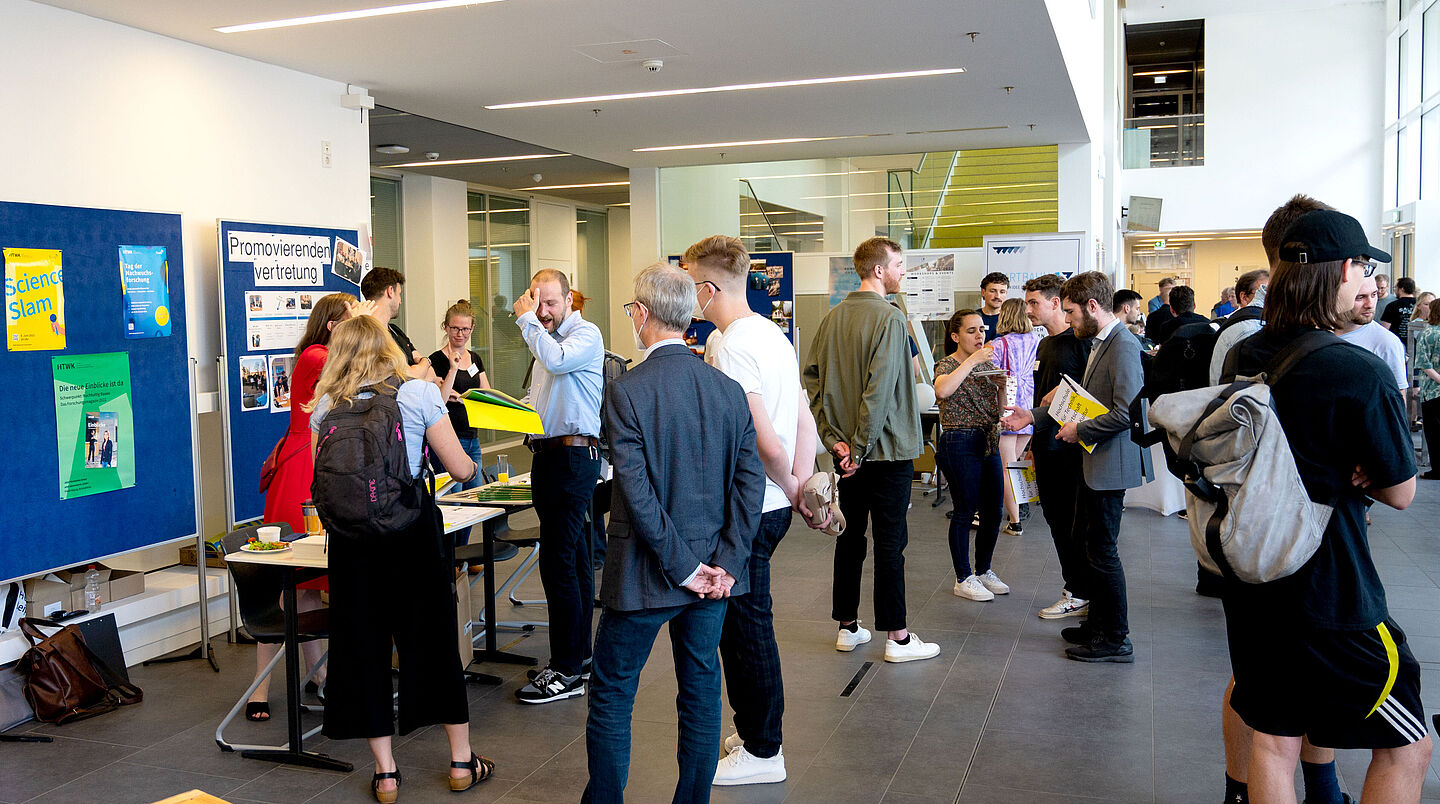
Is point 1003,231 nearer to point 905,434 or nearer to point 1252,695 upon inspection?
point 905,434

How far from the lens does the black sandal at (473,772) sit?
136 inches

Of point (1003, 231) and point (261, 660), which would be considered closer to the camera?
point (261, 660)

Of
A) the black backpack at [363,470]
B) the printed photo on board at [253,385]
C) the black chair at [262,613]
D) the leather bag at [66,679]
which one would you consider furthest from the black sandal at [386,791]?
the printed photo on board at [253,385]

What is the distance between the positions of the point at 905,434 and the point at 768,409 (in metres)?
1.30

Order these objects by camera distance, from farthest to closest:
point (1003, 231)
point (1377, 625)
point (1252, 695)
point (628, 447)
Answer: point (1003, 231) → point (628, 447) → point (1252, 695) → point (1377, 625)

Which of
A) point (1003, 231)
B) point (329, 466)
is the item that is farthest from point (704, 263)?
point (1003, 231)

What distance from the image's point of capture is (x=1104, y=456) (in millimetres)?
4434

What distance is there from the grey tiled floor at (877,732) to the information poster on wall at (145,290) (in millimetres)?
1579

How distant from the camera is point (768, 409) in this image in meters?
3.25

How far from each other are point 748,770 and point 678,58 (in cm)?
412

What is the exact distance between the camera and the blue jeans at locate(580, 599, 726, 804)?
2664 millimetres

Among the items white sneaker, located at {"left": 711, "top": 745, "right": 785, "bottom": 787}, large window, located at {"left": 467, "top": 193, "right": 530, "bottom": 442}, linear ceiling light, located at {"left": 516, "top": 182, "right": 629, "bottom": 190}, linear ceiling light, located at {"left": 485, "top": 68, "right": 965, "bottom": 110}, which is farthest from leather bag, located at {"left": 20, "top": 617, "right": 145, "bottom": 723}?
linear ceiling light, located at {"left": 516, "top": 182, "right": 629, "bottom": 190}

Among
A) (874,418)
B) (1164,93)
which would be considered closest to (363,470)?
(874,418)

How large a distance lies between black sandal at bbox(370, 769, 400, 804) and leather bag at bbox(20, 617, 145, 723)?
5.36 feet
